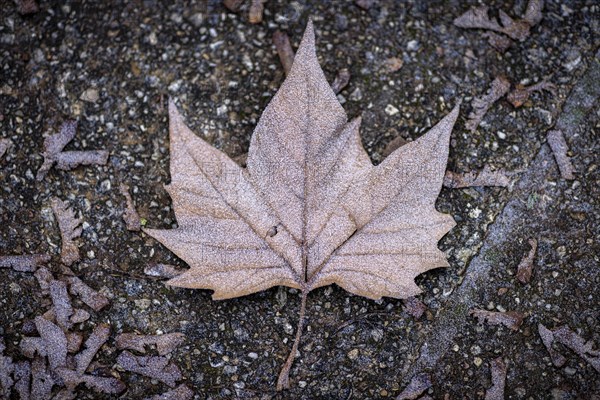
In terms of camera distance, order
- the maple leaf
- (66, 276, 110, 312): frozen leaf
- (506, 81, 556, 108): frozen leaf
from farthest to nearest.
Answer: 1. (506, 81, 556, 108): frozen leaf
2. (66, 276, 110, 312): frozen leaf
3. the maple leaf

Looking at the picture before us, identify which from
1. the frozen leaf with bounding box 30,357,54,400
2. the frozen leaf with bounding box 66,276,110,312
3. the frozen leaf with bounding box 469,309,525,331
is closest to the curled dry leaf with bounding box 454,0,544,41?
the frozen leaf with bounding box 469,309,525,331

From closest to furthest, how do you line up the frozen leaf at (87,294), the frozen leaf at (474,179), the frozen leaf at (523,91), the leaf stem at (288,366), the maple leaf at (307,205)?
the maple leaf at (307,205), the leaf stem at (288,366), the frozen leaf at (87,294), the frozen leaf at (474,179), the frozen leaf at (523,91)

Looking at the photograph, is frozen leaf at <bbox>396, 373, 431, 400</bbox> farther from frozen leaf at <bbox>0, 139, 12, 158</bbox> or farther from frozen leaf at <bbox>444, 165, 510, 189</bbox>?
frozen leaf at <bbox>0, 139, 12, 158</bbox>

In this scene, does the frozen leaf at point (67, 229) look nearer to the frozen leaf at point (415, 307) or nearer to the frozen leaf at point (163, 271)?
the frozen leaf at point (163, 271)

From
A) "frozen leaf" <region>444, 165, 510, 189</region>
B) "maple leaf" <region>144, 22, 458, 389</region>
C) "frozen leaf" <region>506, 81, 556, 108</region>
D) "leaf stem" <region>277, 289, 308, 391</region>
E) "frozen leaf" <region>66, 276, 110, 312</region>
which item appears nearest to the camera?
"maple leaf" <region>144, 22, 458, 389</region>

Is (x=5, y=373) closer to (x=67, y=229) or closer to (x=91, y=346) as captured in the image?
(x=91, y=346)

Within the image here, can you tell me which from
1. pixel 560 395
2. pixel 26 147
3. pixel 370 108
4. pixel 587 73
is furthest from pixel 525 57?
pixel 26 147

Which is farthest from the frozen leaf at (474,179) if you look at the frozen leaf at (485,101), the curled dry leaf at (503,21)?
the curled dry leaf at (503,21)

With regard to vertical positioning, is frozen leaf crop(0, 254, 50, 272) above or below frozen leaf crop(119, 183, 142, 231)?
below
